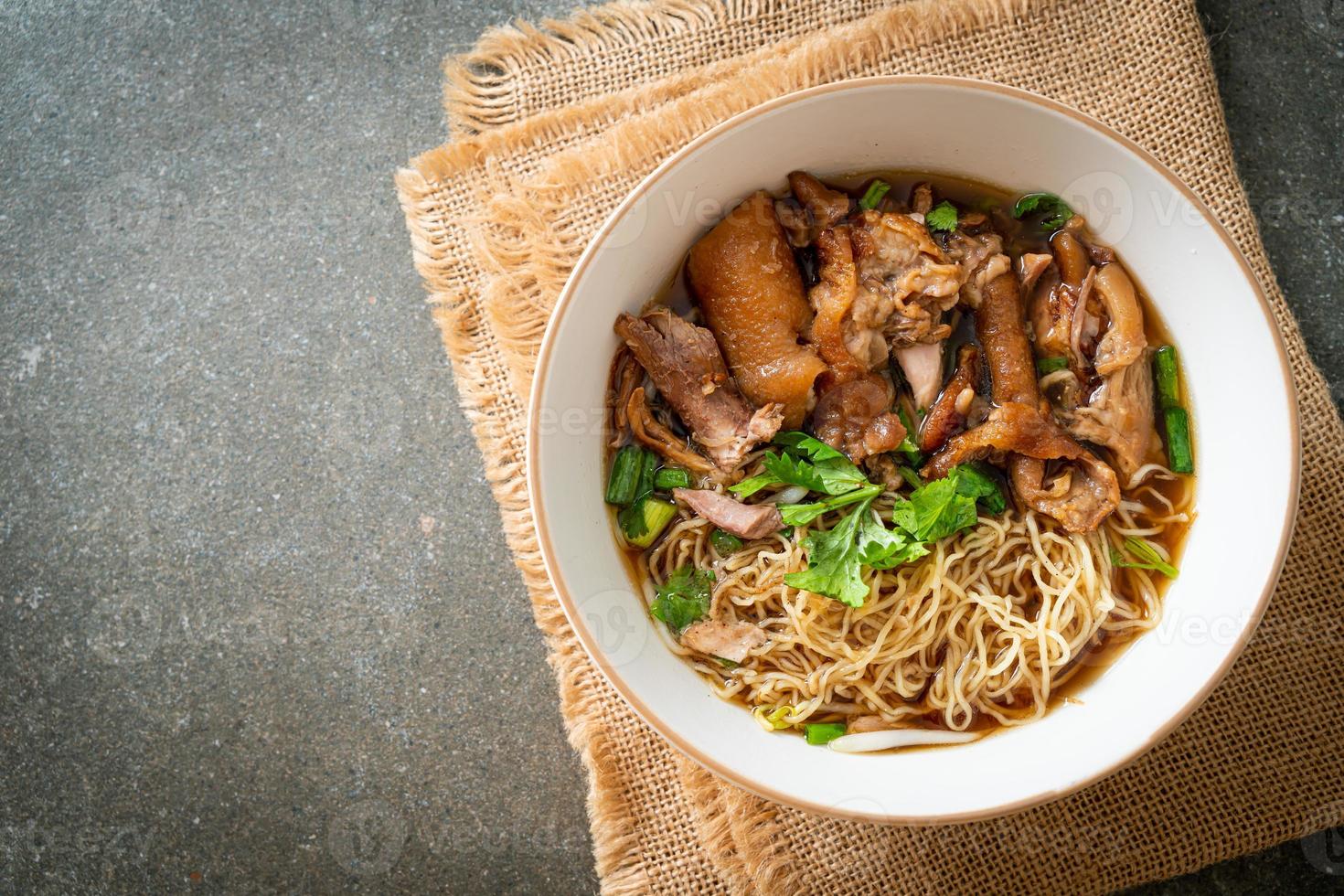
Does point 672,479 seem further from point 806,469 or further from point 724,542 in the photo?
point 806,469

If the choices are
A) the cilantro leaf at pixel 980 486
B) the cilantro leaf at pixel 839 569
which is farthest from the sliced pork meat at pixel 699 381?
the cilantro leaf at pixel 980 486

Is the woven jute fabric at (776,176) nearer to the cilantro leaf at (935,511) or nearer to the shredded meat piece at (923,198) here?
the shredded meat piece at (923,198)

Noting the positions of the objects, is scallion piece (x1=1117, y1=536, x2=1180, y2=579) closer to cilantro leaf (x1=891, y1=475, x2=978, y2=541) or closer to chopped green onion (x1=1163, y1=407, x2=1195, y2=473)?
chopped green onion (x1=1163, y1=407, x2=1195, y2=473)

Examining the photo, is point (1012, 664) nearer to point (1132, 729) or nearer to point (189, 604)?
point (1132, 729)

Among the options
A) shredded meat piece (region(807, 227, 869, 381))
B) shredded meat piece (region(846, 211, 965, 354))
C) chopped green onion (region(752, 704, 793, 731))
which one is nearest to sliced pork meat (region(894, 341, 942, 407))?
shredded meat piece (region(846, 211, 965, 354))

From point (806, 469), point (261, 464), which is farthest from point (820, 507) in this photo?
point (261, 464)
